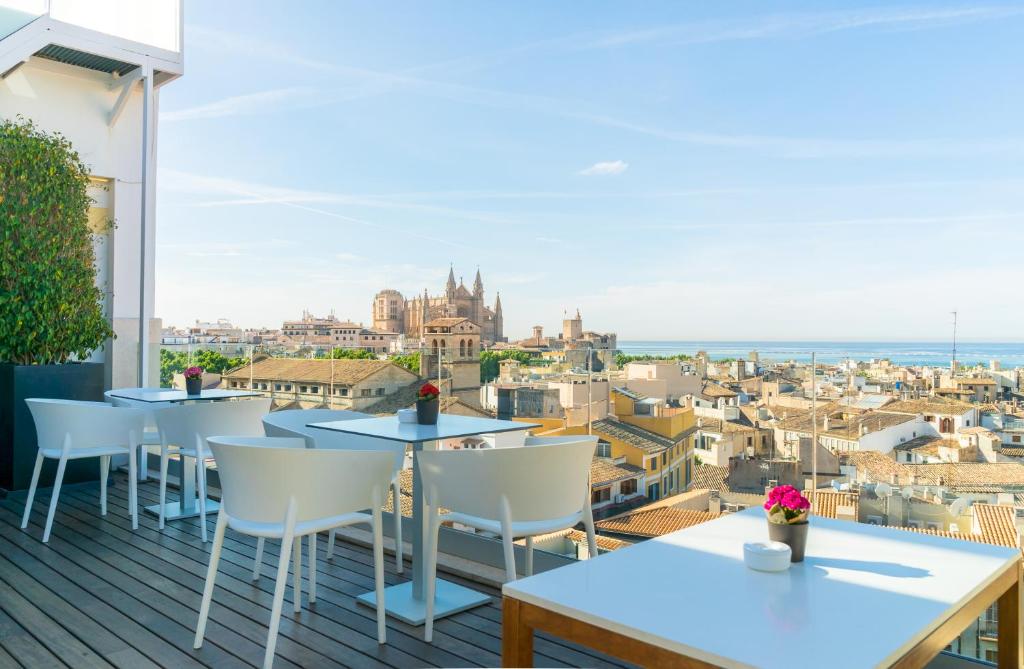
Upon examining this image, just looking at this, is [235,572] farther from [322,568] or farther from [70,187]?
[70,187]

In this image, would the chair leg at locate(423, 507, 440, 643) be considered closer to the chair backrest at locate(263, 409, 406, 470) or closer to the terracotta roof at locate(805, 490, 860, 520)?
the chair backrest at locate(263, 409, 406, 470)

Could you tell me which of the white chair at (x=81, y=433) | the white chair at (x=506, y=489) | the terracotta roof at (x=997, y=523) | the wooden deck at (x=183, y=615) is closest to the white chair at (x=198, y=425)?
the white chair at (x=81, y=433)

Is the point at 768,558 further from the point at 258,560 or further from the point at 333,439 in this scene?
the point at 333,439

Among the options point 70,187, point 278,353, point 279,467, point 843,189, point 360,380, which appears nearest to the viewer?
point 279,467

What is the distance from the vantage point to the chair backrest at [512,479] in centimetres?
289

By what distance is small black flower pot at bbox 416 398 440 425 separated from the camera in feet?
11.9

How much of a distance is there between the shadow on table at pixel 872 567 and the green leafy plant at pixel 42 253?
231 inches

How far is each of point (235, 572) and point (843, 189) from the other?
66.6 feet

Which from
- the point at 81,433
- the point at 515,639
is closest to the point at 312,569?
the point at 515,639

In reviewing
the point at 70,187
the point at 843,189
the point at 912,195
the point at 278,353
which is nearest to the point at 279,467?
the point at 278,353

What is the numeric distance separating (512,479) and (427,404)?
2.90 feet

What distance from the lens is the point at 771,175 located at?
22641 millimetres

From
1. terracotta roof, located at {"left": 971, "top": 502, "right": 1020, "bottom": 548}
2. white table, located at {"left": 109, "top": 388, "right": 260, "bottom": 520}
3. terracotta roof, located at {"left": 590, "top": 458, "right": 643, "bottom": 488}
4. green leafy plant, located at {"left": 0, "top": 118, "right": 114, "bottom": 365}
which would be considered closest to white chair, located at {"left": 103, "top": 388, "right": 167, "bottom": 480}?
white table, located at {"left": 109, "top": 388, "right": 260, "bottom": 520}

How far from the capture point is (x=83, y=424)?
4.80m
